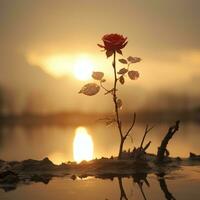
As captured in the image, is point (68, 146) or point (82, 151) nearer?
point (82, 151)

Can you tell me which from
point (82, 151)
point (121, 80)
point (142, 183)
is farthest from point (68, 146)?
point (142, 183)

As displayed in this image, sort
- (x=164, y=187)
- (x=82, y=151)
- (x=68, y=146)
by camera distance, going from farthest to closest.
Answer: (x=68, y=146), (x=82, y=151), (x=164, y=187)

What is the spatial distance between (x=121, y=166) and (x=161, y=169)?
0.53m

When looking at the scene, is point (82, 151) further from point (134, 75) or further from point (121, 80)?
point (134, 75)

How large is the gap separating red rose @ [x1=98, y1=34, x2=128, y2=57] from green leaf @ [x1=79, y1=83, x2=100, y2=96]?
0.49 metres

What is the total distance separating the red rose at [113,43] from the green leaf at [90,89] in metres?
0.49

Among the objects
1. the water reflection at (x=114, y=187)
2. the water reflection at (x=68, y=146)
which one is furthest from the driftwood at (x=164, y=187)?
the water reflection at (x=68, y=146)

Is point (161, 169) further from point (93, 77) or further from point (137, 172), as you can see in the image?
point (93, 77)

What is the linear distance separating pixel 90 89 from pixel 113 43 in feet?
2.38

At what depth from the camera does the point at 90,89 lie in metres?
8.23

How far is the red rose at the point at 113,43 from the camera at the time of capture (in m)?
8.23

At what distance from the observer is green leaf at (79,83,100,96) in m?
8.19

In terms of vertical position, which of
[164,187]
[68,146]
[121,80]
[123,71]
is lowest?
[164,187]

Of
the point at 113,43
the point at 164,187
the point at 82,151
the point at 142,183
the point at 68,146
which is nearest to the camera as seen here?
the point at 164,187
